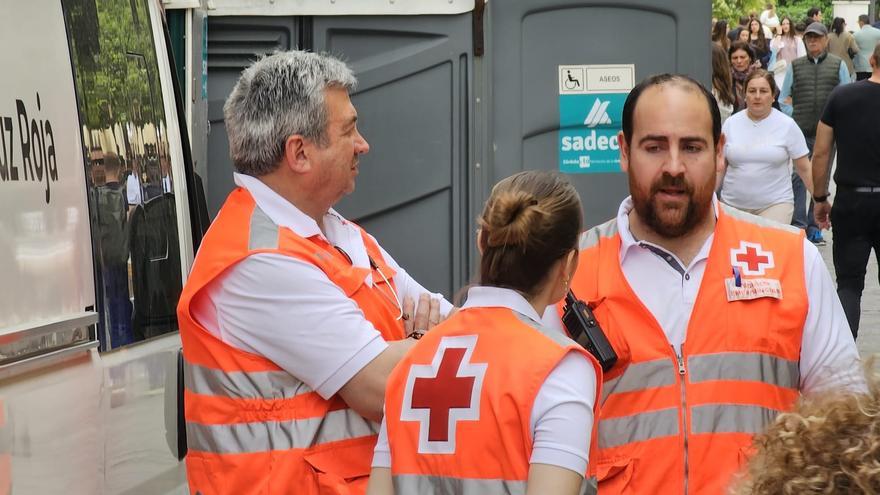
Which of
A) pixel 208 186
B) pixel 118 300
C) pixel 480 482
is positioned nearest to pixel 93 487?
pixel 118 300

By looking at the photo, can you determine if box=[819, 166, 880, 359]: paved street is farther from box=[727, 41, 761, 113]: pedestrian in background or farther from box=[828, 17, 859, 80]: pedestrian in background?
box=[828, 17, 859, 80]: pedestrian in background

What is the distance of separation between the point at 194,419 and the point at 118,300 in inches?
21.5

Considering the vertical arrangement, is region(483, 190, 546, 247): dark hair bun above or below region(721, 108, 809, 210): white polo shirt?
above

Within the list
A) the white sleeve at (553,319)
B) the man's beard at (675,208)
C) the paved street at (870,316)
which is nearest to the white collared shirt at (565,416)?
the white sleeve at (553,319)

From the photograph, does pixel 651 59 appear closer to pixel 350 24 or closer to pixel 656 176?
pixel 350 24

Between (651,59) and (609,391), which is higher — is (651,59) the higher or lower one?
the higher one

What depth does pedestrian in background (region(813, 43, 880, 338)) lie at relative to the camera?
8.23 meters

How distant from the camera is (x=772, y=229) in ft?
→ 10.4

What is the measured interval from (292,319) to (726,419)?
94 centimetres

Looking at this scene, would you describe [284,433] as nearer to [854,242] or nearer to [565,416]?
[565,416]

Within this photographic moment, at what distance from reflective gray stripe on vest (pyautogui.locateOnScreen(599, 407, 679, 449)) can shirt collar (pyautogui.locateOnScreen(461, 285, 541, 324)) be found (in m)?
0.41

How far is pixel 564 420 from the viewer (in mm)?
2537

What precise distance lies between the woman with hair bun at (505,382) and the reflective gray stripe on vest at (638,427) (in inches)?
14.7

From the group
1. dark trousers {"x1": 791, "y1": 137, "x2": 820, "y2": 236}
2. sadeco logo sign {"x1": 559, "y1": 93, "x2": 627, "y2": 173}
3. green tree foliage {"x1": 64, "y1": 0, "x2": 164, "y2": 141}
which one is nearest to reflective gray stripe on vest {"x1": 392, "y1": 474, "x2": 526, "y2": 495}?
green tree foliage {"x1": 64, "y1": 0, "x2": 164, "y2": 141}
